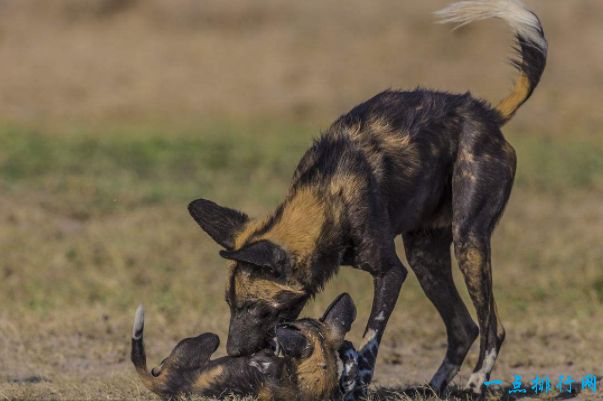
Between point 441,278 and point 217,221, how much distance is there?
4.89 feet

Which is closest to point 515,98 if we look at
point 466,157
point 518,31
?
point 518,31

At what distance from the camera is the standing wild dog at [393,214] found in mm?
5480

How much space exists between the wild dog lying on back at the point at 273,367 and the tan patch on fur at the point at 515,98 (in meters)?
1.66

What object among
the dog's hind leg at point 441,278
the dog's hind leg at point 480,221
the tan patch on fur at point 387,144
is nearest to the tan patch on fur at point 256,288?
the tan patch on fur at point 387,144

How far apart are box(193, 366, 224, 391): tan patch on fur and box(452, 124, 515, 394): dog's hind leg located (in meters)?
1.37

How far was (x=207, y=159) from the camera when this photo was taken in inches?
552

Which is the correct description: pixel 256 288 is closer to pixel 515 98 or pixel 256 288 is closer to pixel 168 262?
pixel 515 98

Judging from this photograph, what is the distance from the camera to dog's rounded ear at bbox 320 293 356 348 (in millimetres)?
5449

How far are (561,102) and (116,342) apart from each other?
40.8 ft

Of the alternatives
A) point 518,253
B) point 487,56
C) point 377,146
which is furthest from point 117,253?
point 487,56

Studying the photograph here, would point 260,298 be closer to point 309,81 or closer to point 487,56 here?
point 309,81

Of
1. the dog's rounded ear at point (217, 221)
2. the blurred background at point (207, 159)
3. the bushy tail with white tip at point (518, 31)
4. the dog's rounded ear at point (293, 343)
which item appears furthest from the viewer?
the blurred background at point (207, 159)

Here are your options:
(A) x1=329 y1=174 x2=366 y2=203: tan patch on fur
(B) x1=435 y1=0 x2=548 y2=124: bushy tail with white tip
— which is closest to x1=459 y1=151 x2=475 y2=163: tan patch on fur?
(B) x1=435 y1=0 x2=548 y2=124: bushy tail with white tip

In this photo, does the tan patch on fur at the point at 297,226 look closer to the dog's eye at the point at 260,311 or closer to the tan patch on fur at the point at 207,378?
the dog's eye at the point at 260,311
